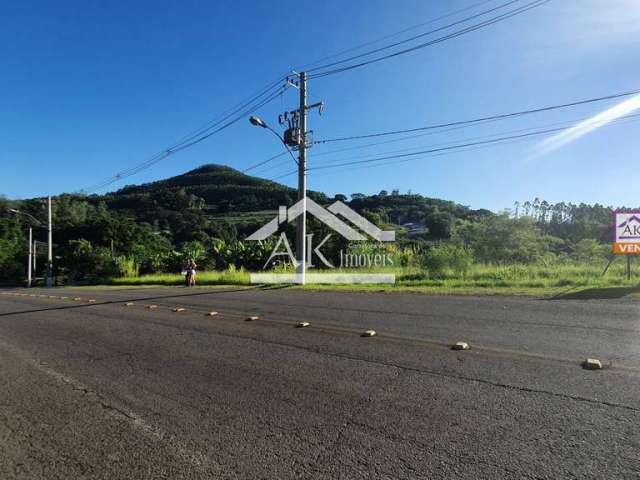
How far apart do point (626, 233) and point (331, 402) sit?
13123mm

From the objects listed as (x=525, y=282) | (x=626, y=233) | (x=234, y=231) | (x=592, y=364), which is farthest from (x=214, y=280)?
(x=234, y=231)

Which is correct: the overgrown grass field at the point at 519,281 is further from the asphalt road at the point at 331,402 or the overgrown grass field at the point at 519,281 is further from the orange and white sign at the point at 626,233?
the asphalt road at the point at 331,402

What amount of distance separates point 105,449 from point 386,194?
82.9m

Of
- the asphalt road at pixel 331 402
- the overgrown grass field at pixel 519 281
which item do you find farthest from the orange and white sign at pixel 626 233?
the asphalt road at pixel 331 402

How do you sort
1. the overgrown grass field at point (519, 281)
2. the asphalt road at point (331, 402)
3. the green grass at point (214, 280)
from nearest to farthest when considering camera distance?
1. the asphalt road at point (331, 402)
2. the overgrown grass field at point (519, 281)
3. the green grass at point (214, 280)

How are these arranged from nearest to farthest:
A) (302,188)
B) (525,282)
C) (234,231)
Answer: (525,282)
(302,188)
(234,231)

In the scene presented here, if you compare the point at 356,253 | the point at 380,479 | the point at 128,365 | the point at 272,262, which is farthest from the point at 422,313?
the point at 272,262

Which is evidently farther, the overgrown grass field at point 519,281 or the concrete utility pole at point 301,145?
the concrete utility pole at point 301,145

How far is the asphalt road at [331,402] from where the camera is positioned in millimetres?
2684

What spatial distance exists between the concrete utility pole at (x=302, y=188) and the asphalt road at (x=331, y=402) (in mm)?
10843

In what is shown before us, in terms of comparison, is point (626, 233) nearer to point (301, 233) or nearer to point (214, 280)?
point (301, 233)

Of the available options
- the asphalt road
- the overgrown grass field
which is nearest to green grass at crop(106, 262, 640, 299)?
the overgrown grass field

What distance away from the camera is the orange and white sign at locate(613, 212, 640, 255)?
42.0 ft

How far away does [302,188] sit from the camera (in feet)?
59.9
